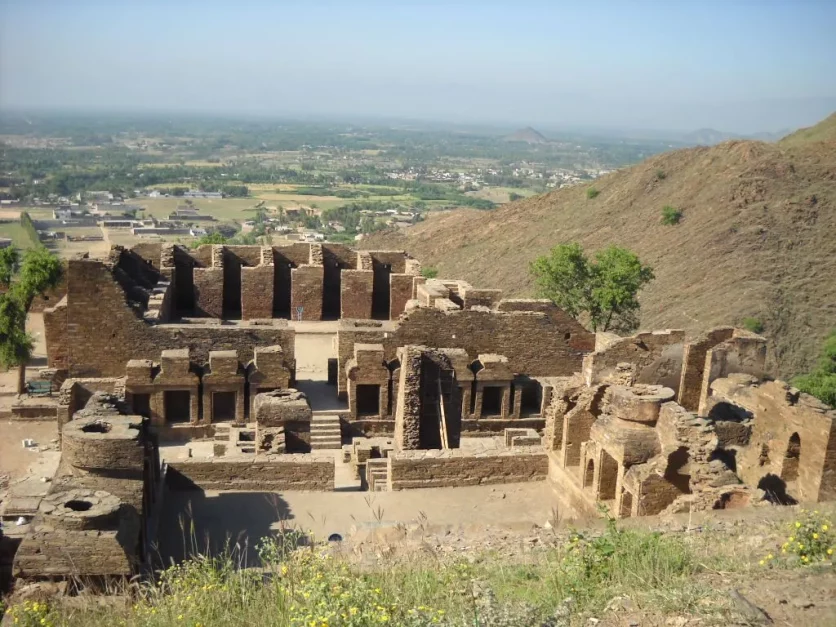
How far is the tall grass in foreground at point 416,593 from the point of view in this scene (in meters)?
6.32

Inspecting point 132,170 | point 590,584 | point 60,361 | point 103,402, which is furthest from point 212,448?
point 132,170

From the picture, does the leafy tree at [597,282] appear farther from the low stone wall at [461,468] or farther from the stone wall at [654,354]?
the low stone wall at [461,468]

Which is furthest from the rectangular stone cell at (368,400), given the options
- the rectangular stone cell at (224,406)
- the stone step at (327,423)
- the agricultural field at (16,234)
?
the agricultural field at (16,234)

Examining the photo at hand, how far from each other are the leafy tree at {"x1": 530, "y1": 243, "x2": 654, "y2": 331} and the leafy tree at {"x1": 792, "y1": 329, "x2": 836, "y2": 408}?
6628mm

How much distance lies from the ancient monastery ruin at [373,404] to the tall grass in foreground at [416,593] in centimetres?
278

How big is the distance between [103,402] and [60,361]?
914 cm

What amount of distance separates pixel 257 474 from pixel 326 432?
174 inches

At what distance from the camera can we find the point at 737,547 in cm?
883

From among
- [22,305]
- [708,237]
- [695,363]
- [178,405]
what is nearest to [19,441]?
[178,405]

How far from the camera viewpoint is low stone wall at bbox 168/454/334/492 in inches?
569

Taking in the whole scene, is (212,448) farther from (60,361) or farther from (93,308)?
(60,361)

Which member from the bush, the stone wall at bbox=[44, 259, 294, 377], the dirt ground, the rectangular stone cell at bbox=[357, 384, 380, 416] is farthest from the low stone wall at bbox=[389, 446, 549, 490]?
the bush

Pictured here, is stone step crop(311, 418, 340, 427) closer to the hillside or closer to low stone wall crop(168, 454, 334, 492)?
low stone wall crop(168, 454, 334, 492)

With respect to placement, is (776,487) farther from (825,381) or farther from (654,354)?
(825,381)
